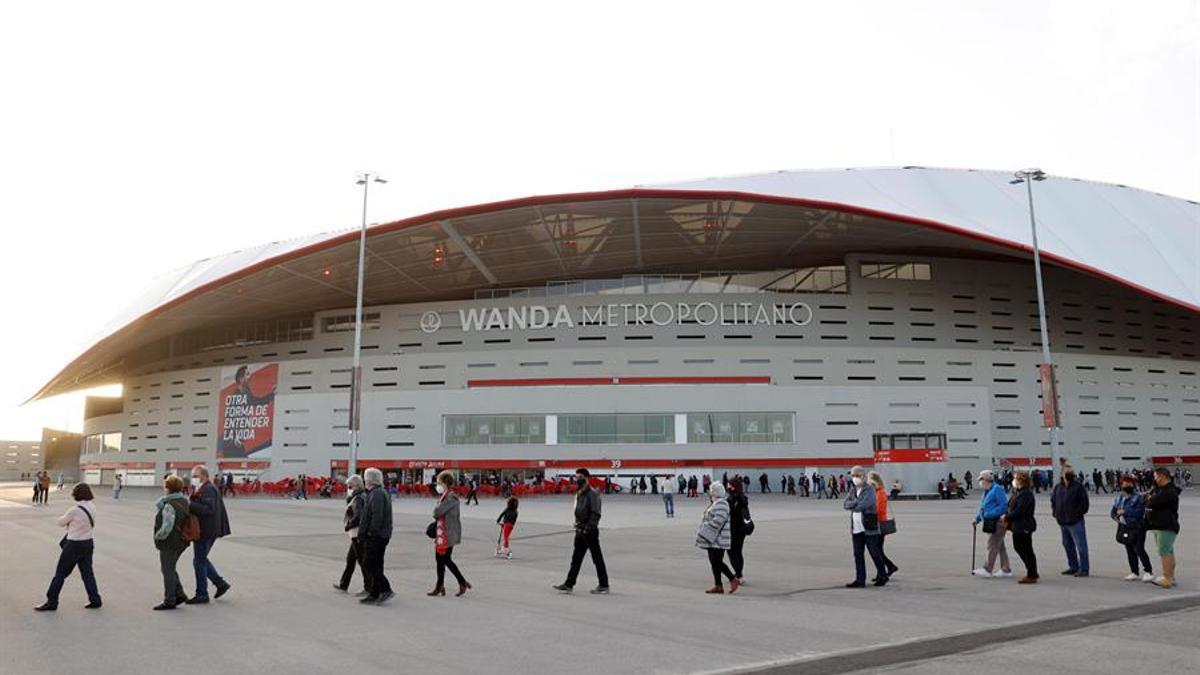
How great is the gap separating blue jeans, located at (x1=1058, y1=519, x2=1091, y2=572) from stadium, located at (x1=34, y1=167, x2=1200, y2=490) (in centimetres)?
3379

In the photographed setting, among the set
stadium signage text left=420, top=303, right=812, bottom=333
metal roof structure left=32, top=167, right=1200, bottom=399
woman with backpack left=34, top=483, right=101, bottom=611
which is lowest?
woman with backpack left=34, top=483, right=101, bottom=611

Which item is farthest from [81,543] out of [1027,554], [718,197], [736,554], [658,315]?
[658,315]

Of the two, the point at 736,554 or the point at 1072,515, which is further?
the point at 1072,515

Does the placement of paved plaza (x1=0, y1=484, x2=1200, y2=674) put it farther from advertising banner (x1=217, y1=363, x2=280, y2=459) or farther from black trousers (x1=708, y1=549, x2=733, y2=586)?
advertising banner (x1=217, y1=363, x2=280, y2=459)

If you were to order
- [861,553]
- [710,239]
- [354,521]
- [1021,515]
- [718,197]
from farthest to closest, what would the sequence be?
[710,239] < [718,197] < [1021,515] < [861,553] < [354,521]

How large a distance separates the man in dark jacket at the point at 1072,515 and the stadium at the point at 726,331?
3360 cm

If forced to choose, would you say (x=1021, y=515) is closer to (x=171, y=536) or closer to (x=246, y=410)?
(x=171, y=536)

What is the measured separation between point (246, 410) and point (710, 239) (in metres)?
33.1

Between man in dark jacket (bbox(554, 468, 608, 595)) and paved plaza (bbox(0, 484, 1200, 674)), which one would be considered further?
man in dark jacket (bbox(554, 468, 608, 595))

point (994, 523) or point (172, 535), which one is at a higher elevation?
point (172, 535)

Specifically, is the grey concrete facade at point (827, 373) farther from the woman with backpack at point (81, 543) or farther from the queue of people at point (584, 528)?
the woman with backpack at point (81, 543)

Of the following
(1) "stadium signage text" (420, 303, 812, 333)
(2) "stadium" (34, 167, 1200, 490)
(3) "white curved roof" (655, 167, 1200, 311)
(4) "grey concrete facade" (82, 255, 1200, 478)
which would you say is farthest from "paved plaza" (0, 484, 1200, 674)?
(1) "stadium signage text" (420, 303, 812, 333)

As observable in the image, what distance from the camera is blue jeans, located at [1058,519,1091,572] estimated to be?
36.9ft

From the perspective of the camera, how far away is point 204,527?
9305 mm
